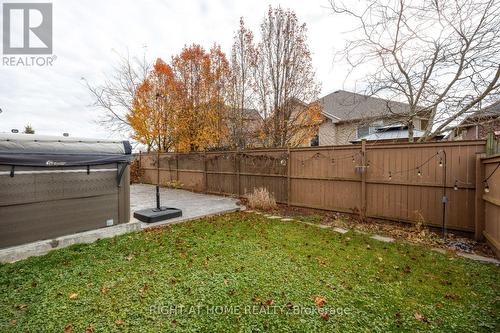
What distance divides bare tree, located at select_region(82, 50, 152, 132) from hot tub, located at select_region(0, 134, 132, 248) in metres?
12.0

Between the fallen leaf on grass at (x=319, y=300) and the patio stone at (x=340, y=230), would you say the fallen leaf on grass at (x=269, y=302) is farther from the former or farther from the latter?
the patio stone at (x=340, y=230)

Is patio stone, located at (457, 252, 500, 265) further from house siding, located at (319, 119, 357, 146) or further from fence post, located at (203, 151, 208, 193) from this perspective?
house siding, located at (319, 119, 357, 146)

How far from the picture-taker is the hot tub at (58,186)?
3.63m


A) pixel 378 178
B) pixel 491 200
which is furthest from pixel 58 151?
pixel 491 200

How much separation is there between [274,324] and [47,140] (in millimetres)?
4498

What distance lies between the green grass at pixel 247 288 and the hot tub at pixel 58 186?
539mm

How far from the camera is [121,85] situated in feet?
50.5

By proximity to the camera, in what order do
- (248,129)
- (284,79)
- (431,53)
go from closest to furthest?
(431,53)
(284,79)
(248,129)

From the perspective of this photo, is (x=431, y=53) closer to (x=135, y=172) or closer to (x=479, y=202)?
(x=479, y=202)

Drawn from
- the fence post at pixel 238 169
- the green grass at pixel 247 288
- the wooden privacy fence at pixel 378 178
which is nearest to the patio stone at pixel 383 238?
the green grass at pixel 247 288

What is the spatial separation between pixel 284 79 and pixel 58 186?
8.59m

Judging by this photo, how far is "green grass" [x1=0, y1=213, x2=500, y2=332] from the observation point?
2252 mm

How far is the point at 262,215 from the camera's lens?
21.9 ft

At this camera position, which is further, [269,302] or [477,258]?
[477,258]
